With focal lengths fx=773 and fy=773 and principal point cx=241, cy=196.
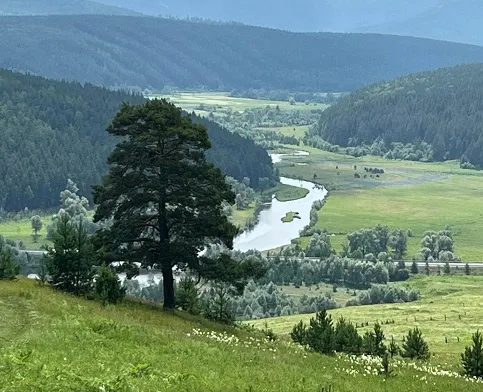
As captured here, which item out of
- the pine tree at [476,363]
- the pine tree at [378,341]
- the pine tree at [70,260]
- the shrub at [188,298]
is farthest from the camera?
the shrub at [188,298]

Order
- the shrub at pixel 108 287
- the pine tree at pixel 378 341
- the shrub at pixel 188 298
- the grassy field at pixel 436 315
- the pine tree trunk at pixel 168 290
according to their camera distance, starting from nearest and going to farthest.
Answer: the shrub at pixel 108 287
the pine tree at pixel 378 341
the pine tree trunk at pixel 168 290
the shrub at pixel 188 298
the grassy field at pixel 436 315

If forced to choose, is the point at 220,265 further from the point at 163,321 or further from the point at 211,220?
the point at 163,321

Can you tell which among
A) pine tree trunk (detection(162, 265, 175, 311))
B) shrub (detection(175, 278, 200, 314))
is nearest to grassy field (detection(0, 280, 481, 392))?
pine tree trunk (detection(162, 265, 175, 311))

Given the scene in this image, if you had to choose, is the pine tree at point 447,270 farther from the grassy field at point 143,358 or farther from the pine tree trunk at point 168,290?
the grassy field at point 143,358

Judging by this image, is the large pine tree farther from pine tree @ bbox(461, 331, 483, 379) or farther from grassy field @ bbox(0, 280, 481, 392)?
pine tree @ bbox(461, 331, 483, 379)

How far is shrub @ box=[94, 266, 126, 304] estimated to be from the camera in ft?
141

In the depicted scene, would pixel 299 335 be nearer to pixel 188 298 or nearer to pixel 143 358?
pixel 188 298

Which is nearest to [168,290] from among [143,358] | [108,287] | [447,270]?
[108,287]

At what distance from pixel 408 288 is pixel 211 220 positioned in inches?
4600

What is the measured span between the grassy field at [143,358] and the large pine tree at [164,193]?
14.1 ft

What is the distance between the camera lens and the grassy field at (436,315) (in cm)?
9988

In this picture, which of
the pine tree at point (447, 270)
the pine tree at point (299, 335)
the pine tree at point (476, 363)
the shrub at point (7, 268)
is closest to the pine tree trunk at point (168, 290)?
the pine tree at point (299, 335)

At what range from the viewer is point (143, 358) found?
93.1ft

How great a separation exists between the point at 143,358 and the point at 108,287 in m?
16.1
